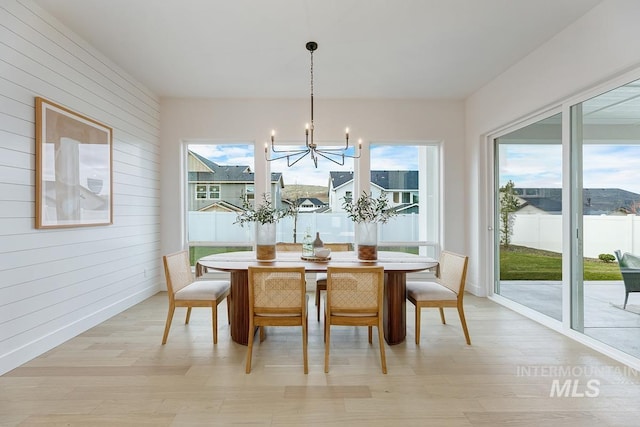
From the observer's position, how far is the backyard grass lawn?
9.02 feet

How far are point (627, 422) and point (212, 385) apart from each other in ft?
8.27

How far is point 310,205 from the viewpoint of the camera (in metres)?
5.02

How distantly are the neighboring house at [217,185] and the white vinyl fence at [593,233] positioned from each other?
3.34 m

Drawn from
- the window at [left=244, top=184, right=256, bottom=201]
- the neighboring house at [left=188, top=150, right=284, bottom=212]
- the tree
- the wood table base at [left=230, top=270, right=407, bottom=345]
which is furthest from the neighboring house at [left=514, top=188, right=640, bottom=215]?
the window at [left=244, top=184, right=256, bottom=201]

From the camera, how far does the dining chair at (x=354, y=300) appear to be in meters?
2.35

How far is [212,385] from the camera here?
86.8 inches

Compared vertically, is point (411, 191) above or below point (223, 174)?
below

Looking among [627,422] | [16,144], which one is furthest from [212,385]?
[627,422]

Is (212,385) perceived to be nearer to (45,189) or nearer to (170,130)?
(45,189)

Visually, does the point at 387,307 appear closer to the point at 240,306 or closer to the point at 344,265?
the point at 344,265

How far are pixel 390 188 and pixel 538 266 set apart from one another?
2194mm

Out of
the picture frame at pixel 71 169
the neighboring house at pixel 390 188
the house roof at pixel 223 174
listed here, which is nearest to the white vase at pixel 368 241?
the neighboring house at pixel 390 188

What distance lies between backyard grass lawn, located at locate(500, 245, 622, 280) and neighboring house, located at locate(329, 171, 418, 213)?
57.3 inches

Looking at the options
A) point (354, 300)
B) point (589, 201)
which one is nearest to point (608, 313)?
point (589, 201)
